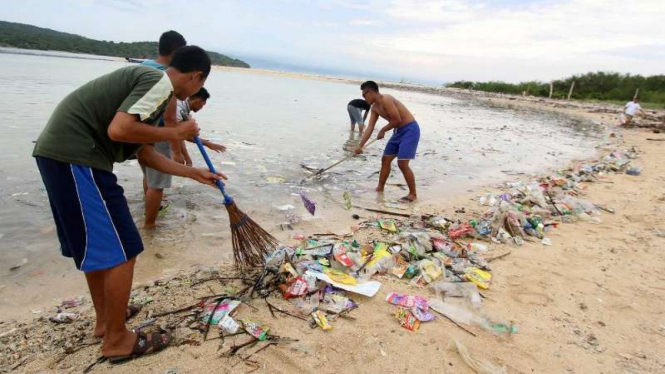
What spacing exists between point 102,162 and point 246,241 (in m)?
1.27

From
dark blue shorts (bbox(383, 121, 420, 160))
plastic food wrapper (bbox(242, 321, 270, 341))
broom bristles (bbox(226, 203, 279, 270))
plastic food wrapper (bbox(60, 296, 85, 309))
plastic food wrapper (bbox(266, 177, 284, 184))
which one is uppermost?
dark blue shorts (bbox(383, 121, 420, 160))

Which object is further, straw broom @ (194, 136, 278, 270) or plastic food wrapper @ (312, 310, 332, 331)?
straw broom @ (194, 136, 278, 270)

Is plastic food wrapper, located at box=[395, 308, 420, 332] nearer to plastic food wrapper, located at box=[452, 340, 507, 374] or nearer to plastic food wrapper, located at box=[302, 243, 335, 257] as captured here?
plastic food wrapper, located at box=[452, 340, 507, 374]

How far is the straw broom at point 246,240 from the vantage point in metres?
2.79

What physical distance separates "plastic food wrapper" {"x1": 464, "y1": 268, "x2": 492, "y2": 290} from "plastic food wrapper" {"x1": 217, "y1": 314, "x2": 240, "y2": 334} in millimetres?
1911

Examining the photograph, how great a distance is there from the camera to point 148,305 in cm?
254

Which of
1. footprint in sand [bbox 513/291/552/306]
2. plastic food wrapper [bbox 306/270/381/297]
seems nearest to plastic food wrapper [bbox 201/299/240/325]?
plastic food wrapper [bbox 306/270/381/297]

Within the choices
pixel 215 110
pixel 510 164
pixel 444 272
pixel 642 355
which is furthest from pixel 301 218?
pixel 215 110

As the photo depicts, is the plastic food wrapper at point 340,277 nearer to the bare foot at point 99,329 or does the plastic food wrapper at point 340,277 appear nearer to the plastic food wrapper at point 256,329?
the plastic food wrapper at point 256,329

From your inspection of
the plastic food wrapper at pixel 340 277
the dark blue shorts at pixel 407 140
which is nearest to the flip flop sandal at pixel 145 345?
the plastic food wrapper at pixel 340 277

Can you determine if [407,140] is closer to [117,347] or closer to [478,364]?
[478,364]

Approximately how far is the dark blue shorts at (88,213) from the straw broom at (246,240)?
36.8 inches

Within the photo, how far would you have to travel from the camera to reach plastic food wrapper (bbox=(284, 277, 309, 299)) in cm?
264

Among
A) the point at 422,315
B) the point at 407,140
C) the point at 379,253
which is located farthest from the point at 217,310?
the point at 407,140
